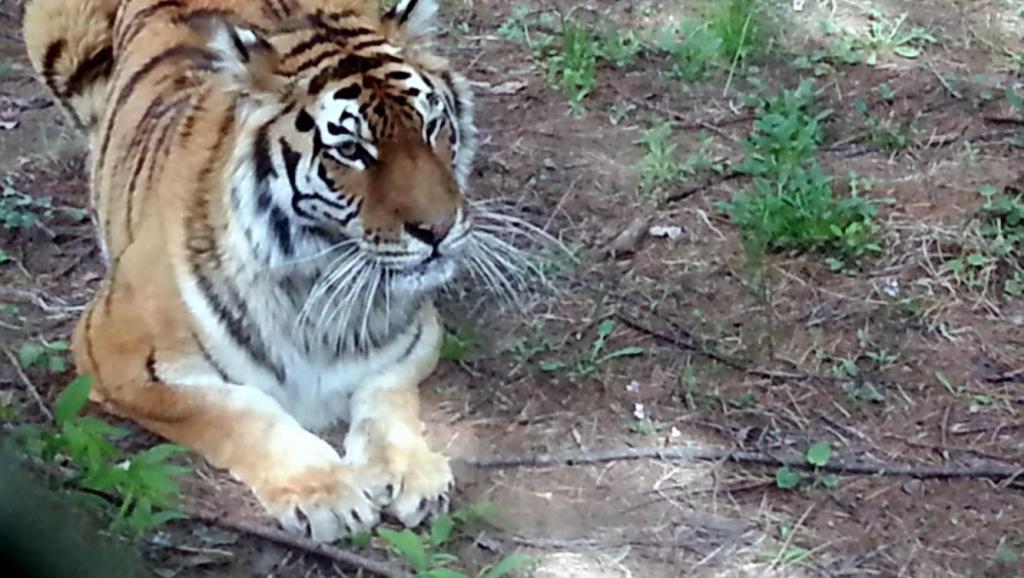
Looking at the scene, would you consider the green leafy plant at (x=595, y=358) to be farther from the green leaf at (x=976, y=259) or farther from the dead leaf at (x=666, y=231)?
the green leaf at (x=976, y=259)

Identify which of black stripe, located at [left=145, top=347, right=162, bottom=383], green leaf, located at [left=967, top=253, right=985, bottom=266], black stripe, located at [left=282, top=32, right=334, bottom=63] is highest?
A: black stripe, located at [left=282, top=32, right=334, bottom=63]

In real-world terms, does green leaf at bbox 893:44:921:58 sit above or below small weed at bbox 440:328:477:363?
below

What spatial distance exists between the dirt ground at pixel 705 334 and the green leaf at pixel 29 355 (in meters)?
0.04

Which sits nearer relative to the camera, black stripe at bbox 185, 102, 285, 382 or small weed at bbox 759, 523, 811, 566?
small weed at bbox 759, 523, 811, 566

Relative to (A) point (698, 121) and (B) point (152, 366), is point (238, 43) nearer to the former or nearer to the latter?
(B) point (152, 366)

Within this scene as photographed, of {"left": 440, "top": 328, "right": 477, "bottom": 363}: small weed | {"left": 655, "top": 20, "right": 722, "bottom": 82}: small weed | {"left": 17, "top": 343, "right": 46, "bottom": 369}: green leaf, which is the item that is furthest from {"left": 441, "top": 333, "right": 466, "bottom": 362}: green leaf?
{"left": 655, "top": 20, "right": 722, "bottom": 82}: small weed

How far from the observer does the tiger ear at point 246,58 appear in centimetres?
294

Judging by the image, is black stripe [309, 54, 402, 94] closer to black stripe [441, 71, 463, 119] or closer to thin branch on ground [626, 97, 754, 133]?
black stripe [441, 71, 463, 119]

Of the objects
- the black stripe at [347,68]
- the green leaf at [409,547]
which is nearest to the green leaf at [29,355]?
the black stripe at [347,68]

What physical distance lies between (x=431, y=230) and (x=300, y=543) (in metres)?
0.62

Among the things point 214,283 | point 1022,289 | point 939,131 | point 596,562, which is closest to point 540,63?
point 939,131

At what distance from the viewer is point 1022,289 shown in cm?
377

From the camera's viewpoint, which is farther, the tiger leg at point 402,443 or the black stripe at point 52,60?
the black stripe at point 52,60

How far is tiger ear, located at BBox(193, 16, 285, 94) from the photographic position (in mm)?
2936
